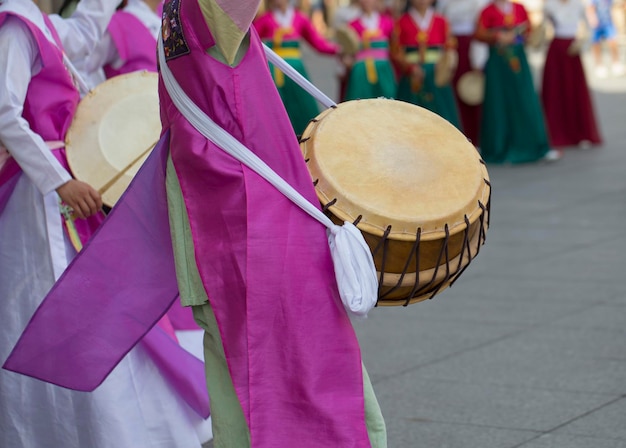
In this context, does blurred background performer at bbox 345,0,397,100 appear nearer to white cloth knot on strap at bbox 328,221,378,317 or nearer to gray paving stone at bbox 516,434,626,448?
gray paving stone at bbox 516,434,626,448

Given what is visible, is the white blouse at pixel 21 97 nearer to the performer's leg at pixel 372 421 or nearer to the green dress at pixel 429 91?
the performer's leg at pixel 372 421

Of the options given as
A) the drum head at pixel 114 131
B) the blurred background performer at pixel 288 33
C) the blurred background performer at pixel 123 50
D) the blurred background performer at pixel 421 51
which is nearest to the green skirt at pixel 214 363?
the drum head at pixel 114 131

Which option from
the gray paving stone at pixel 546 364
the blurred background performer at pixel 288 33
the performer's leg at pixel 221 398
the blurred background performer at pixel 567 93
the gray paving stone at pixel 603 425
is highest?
the performer's leg at pixel 221 398

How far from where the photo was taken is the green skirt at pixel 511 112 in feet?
37.8

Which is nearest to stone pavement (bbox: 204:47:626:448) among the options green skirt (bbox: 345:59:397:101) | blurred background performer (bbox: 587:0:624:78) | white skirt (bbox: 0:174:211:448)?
white skirt (bbox: 0:174:211:448)

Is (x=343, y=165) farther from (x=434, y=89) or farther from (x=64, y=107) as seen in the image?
(x=434, y=89)

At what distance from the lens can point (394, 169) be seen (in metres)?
2.95

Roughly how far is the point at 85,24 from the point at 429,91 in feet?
25.3

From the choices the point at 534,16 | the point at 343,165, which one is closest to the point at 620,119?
the point at 534,16

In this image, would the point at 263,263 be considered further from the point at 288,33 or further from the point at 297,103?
the point at 288,33

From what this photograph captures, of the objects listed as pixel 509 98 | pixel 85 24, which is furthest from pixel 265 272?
pixel 509 98

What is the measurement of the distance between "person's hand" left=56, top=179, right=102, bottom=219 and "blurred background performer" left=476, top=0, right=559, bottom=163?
8086 mm

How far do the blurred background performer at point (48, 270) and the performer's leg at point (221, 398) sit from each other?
2.37 feet

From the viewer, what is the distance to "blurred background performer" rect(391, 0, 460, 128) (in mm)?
11078
